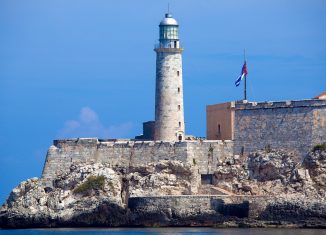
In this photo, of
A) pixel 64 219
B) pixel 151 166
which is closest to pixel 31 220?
pixel 64 219

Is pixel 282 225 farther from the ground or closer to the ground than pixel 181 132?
closer to the ground

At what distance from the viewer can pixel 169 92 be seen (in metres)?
68.6

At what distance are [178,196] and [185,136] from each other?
22.5 feet

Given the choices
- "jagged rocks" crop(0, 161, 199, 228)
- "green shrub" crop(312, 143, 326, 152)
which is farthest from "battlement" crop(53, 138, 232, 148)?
"green shrub" crop(312, 143, 326, 152)

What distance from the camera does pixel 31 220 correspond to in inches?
2594

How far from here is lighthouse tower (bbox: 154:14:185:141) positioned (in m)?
68.6

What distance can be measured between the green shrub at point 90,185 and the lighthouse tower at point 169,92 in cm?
407

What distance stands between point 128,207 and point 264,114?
699cm

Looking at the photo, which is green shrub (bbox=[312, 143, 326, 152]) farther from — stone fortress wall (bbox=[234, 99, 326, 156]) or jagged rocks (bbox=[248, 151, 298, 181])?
jagged rocks (bbox=[248, 151, 298, 181])

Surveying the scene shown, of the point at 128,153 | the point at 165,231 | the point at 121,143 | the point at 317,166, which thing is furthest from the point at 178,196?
the point at 317,166

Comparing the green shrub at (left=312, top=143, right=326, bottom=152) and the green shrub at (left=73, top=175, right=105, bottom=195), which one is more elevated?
the green shrub at (left=312, top=143, right=326, bottom=152)

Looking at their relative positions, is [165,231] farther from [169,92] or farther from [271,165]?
[169,92]

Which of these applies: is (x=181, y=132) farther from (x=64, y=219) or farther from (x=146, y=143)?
(x=64, y=219)

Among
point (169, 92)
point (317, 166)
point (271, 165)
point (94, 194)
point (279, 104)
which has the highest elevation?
point (169, 92)
